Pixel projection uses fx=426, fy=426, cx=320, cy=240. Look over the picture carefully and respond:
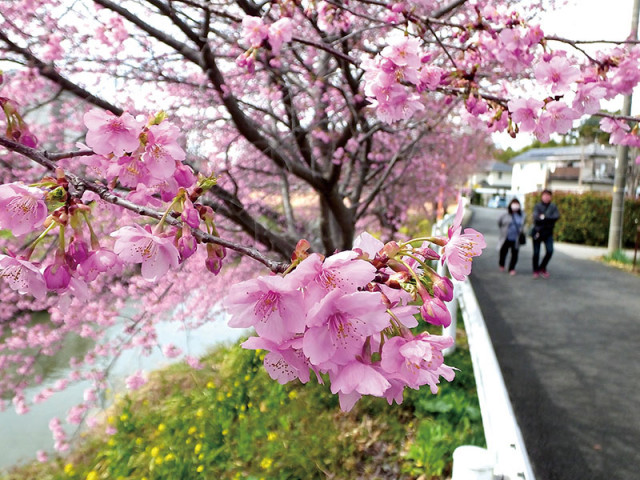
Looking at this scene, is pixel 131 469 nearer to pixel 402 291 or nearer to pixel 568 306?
pixel 402 291

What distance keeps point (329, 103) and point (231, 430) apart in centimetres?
431

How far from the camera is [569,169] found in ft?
132

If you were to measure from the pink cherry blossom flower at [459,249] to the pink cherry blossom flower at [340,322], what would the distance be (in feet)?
0.96

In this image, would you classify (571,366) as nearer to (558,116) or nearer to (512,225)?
(558,116)

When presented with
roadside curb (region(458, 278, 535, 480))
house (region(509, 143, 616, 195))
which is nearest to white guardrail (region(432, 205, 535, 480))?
roadside curb (region(458, 278, 535, 480))

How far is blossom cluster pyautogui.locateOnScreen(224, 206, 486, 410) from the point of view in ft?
2.56

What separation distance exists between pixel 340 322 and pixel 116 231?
0.57m

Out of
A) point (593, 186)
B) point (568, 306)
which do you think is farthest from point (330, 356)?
point (593, 186)

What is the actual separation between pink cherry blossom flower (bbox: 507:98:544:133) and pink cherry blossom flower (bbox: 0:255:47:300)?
6.93ft

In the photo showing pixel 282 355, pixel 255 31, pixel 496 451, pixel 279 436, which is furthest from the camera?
pixel 279 436

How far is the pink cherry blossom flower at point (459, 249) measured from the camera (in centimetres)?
100

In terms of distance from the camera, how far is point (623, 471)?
2.80 metres

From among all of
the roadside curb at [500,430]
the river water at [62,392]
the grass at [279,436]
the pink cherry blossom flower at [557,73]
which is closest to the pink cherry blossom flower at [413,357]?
the roadside curb at [500,430]

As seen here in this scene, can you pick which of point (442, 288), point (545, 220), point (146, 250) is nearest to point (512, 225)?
point (545, 220)
